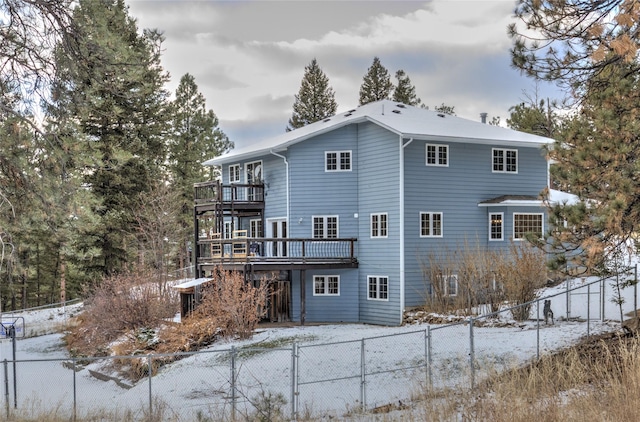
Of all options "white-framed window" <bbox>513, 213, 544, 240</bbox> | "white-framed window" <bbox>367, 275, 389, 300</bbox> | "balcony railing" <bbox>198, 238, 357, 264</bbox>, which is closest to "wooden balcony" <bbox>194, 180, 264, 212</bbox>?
"balcony railing" <bbox>198, 238, 357, 264</bbox>

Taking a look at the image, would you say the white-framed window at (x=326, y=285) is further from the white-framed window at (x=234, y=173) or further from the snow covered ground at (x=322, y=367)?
the white-framed window at (x=234, y=173)

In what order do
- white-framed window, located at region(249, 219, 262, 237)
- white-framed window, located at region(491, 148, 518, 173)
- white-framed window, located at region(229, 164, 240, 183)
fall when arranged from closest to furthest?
1. white-framed window, located at region(491, 148, 518, 173)
2. white-framed window, located at region(249, 219, 262, 237)
3. white-framed window, located at region(229, 164, 240, 183)

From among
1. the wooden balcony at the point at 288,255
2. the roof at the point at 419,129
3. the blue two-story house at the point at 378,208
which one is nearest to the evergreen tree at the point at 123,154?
the wooden balcony at the point at 288,255

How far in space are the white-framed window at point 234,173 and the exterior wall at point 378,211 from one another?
7.89 meters

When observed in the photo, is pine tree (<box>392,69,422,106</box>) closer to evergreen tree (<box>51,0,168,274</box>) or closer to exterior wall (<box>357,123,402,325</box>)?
evergreen tree (<box>51,0,168,274</box>)

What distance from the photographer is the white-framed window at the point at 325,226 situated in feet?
95.2

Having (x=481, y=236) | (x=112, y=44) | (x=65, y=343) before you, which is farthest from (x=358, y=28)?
(x=112, y=44)

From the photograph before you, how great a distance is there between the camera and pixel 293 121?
58.8 meters

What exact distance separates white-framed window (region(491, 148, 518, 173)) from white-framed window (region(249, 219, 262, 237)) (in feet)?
36.9

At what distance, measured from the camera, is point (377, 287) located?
2772 cm

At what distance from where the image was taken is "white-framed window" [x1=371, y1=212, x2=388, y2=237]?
1082 inches

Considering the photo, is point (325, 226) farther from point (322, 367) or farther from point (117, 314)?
point (322, 367)

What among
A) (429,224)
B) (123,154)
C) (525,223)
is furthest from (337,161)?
(123,154)

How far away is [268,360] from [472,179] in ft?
43.8
